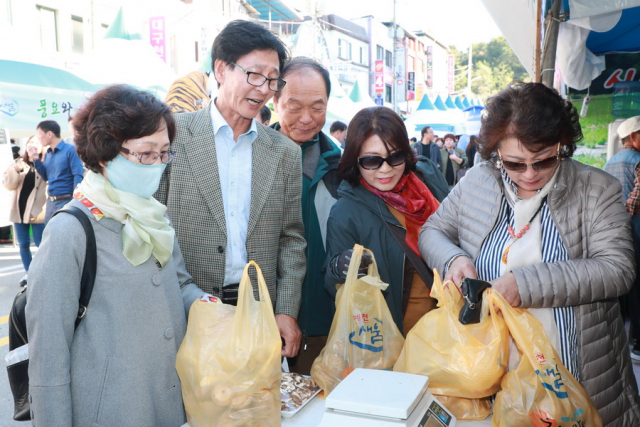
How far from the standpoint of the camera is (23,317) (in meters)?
1.70

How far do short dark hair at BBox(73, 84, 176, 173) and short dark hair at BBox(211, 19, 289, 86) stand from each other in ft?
2.15

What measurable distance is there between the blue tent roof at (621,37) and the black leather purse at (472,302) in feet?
12.9

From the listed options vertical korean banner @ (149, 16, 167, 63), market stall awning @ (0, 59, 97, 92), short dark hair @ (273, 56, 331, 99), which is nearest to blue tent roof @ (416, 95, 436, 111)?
vertical korean banner @ (149, 16, 167, 63)

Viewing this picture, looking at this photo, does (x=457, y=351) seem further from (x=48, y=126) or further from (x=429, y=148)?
(x=429, y=148)

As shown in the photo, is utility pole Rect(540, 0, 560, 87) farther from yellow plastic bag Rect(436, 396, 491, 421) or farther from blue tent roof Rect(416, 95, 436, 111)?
blue tent roof Rect(416, 95, 436, 111)

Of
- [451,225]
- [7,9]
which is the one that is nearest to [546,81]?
[451,225]

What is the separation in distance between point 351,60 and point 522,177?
3852 cm

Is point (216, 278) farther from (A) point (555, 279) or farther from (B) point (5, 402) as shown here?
(B) point (5, 402)

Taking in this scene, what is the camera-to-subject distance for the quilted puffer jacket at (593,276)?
67.7 inches

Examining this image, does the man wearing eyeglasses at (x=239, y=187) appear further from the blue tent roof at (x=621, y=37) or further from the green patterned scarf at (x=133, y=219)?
the blue tent roof at (x=621, y=37)

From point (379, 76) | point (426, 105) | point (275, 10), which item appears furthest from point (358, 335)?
point (379, 76)

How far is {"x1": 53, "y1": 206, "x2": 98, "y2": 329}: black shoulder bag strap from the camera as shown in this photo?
1.57 metres

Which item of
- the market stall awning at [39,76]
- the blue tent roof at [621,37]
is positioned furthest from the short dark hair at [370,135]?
the market stall awning at [39,76]

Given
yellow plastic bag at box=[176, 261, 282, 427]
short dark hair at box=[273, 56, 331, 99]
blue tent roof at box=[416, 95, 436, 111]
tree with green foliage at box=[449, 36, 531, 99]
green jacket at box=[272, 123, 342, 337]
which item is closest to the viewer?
yellow plastic bag at box=[176, 261, 282, 427]
